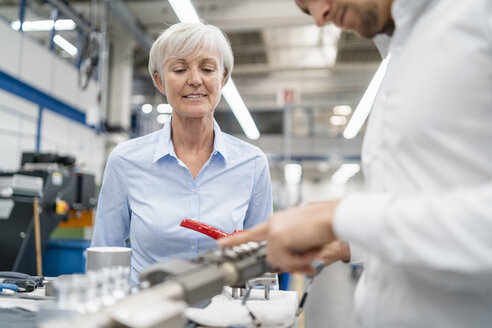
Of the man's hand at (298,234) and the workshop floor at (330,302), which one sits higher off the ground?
the man's hand at (298,234)

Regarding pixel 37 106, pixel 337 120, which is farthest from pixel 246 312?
pixel 337 120

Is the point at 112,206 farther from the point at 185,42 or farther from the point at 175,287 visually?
the point at 175,287

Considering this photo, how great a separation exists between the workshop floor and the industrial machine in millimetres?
2317

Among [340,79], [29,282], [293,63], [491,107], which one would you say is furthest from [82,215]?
[340,79]

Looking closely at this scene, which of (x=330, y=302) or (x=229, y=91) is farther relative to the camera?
(x=229, y=91)

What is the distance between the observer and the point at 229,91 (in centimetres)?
535

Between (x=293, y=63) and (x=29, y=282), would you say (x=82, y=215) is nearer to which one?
(x=29, y=282)

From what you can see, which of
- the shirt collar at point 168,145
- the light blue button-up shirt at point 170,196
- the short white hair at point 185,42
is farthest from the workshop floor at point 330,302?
the short white hair at point 185,42

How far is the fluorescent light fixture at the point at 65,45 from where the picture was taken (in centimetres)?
669

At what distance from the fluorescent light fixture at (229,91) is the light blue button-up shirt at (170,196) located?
1.26ft

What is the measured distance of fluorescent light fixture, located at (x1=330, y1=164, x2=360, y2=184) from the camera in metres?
14.1

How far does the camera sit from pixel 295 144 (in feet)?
40.4

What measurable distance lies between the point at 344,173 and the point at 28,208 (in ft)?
46.8

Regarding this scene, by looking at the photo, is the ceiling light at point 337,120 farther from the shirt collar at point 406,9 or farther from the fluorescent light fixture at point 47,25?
the shirt collar at point 406,9
